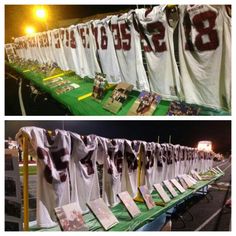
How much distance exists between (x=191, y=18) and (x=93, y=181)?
1779 mm

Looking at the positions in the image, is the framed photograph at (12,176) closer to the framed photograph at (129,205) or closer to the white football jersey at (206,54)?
the framed photograph at (129,205)

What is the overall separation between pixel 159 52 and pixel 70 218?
1581 millimetres

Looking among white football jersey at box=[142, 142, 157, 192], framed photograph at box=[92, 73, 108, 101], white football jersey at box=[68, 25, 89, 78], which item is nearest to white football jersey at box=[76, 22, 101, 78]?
white football jersey at box=[68, 25, 89, 78]

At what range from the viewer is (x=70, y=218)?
2072 mm

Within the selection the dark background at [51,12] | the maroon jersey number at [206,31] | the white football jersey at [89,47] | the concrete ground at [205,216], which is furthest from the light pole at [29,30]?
the concrete ground at [205,216]

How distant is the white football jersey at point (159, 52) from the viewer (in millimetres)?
2148

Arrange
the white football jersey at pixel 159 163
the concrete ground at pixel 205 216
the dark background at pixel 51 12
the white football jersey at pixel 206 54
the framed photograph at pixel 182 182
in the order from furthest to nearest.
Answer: the framed photograph at pixel 182 182, the concrete ground at pixel 205 216, the white football jersey at pixel 159 163, the dark background at pixel 51 12, the white football jersey at pixel 206 54

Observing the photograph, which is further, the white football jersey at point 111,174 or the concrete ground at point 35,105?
the white football jersey at point 111,174

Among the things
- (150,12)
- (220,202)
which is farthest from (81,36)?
(220,202)

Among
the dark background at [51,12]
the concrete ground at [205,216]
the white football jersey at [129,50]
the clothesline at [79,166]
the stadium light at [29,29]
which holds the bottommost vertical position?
the concrete ground at [205,216]

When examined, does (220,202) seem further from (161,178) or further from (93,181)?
(93,181)

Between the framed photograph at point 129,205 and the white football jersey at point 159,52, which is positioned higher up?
the white football jersey at point 159,52

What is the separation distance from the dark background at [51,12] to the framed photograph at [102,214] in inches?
79.2
